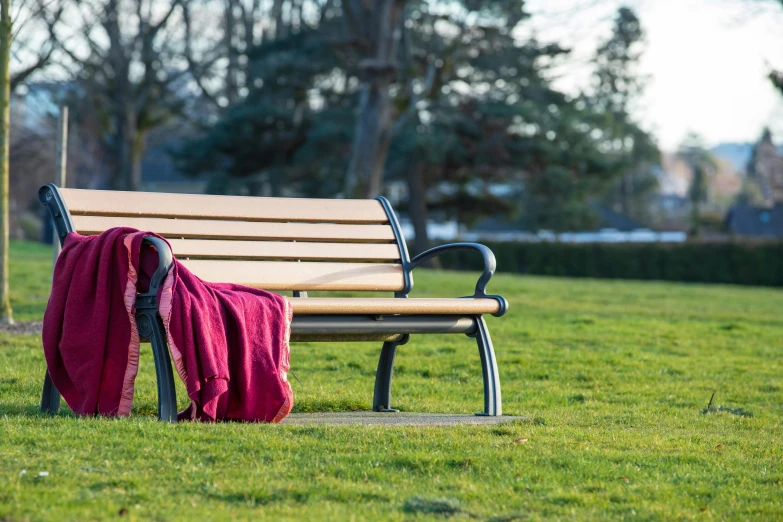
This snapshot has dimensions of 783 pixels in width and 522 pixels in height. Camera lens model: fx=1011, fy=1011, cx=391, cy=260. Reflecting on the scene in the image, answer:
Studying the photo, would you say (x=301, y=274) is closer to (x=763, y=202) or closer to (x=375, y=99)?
(x=375, y=99)

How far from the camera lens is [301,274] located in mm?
4980

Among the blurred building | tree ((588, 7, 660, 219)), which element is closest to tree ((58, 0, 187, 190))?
the blurred building

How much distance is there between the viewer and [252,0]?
2827 centimetres

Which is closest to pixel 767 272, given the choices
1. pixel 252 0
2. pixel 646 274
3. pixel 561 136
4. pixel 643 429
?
pixel 646 274

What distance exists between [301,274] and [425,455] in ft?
5.21

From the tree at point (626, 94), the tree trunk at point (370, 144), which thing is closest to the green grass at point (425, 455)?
the tree trunk at point (370, 144)

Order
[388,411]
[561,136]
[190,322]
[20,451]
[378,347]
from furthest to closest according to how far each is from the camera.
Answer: [561,136]
[378,347]
[388,411]
[190,322]
[20,451]

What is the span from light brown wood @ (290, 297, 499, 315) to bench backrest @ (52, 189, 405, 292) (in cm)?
51

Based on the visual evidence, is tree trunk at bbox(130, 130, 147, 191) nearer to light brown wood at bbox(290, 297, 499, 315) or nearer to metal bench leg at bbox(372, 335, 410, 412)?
metal bench leg at bbox(372, 335, 410, 412)

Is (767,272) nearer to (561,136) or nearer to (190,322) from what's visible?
(561,136)

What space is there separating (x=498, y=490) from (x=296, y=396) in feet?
7.67

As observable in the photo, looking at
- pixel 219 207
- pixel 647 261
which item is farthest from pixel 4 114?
pixel 647 261

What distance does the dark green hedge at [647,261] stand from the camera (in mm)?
28748

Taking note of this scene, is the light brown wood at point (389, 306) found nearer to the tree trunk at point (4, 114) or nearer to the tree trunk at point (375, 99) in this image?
the tree trunk at point (4, 114)
